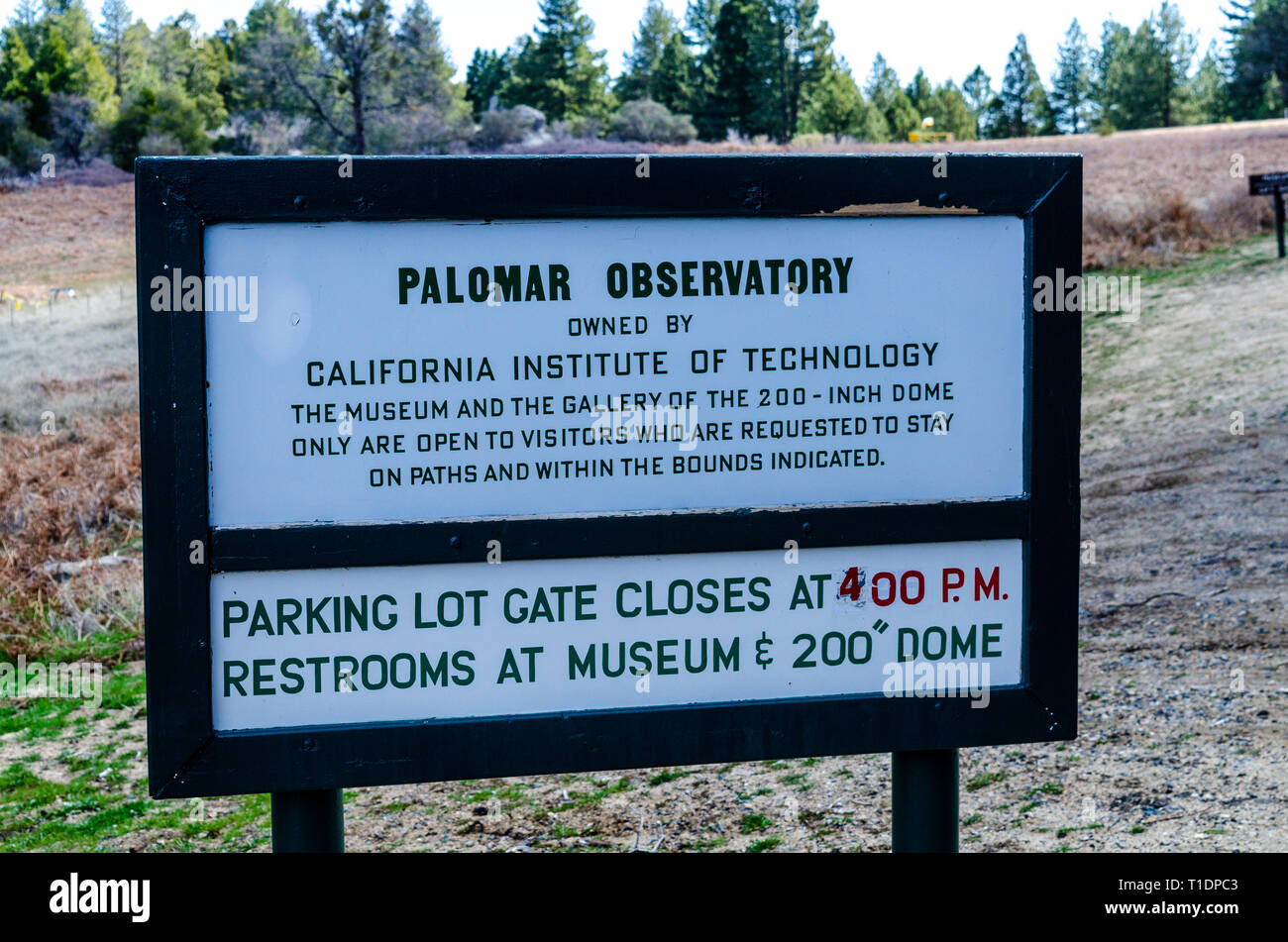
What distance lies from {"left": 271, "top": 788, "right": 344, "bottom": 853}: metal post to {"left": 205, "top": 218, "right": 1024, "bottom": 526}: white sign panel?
1.79ft

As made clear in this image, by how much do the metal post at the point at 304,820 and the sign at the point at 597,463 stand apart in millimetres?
91

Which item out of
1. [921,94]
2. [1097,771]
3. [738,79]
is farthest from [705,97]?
[1097,771]

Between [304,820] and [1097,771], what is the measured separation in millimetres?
3062

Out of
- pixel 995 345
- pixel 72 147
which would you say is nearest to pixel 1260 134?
pixel 72 147

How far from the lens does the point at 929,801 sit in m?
2.67

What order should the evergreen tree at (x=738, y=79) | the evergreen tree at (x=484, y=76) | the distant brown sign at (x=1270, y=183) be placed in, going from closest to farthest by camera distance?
the distant brown sign at (x=1270, y=183) → the evergreen tree at (x=738, y=79) → the evergreen tree at (x=484, y=76)

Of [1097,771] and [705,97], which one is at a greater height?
[705,97]

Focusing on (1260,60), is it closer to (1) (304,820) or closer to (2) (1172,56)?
(2) (1172,56)

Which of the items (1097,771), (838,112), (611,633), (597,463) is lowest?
(1097,771)

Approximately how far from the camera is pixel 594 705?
2.51 m

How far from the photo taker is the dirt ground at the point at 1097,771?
413 centimetres

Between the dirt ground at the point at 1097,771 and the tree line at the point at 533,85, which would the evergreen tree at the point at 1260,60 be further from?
the dirt ground at the point at 1097,771

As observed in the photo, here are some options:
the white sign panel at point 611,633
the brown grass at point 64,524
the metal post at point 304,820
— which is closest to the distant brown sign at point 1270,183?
the brown grass at point 64,524

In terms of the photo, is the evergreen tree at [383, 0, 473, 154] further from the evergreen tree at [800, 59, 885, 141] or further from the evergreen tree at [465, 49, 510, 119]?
the evergreen tree at [465, 49, 510, 119]
